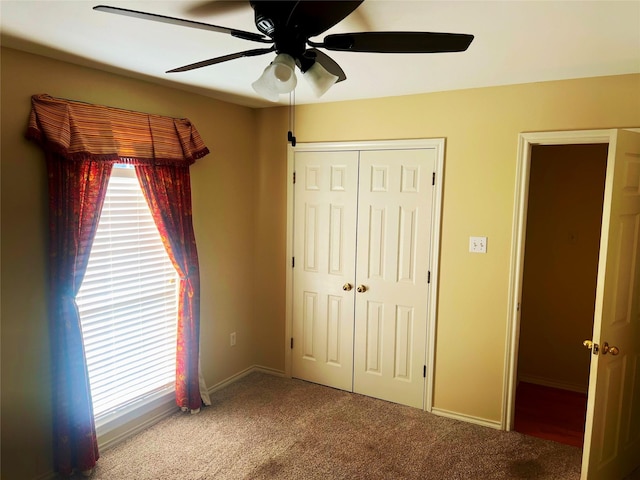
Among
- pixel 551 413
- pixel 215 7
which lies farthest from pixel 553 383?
pixel 215 7

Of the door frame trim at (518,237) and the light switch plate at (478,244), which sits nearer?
the door frame trim at (518,237)

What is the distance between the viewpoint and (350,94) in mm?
3303

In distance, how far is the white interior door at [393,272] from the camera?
3350mm

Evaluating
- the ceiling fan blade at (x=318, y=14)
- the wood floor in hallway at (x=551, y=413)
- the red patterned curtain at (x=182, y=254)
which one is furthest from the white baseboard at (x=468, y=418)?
the ceiling fan blade at (x=318, y=14)

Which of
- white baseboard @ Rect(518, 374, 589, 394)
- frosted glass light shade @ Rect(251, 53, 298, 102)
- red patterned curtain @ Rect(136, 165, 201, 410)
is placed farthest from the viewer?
white baseboard @ Rect(518, 374, 589, 394)

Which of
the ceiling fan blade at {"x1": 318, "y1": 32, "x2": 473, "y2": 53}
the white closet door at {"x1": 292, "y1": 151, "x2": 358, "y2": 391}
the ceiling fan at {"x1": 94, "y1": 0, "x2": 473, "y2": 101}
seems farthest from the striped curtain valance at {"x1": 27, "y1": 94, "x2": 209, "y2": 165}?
the ceiling fan blade at {"x1": 318, "y1": 32, "x2": 473, "y2": 53}

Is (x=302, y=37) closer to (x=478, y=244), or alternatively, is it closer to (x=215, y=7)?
(x=215, y=7)

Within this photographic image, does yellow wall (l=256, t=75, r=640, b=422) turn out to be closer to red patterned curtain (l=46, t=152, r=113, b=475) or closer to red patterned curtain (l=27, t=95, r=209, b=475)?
red patterned curtain (l=27, t=95, r=209, b=475)

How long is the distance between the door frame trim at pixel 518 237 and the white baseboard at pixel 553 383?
1019 mm

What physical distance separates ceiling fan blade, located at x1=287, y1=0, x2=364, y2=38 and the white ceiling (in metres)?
0.29

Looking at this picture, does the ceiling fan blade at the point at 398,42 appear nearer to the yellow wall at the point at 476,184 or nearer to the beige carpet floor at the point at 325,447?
the yellow wall at the point at 476,184

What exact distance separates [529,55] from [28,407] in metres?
3.21

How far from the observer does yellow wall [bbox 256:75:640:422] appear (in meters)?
2.88

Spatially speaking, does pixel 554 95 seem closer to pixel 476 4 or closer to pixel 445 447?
pixel 476 4
